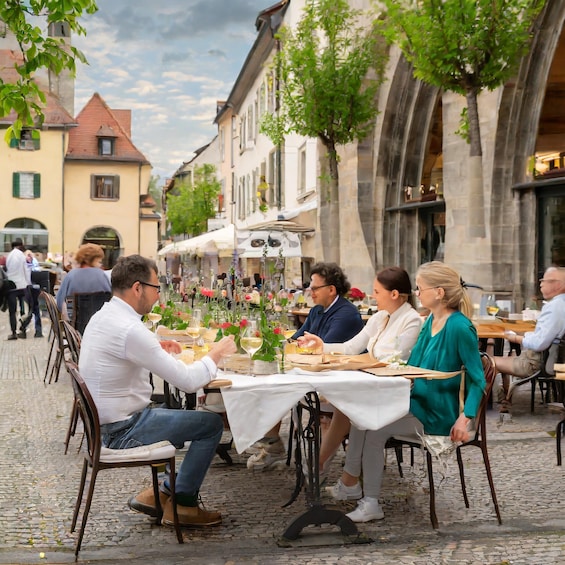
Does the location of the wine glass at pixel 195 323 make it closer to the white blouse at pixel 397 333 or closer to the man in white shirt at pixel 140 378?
the white blouse at pixel 397 333

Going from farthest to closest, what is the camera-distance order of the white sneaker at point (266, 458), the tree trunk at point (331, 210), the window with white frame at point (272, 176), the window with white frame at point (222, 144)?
1. the window with white frame at point (222, 144)
2. the window with white frame at point (272, 176)
3. the tree trunk at point (331, 210)
4. the white sneaker at point (266, 458)

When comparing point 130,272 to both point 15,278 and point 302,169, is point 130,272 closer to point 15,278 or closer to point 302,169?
point 15,278

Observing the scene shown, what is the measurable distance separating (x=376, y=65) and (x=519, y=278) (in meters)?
5.62

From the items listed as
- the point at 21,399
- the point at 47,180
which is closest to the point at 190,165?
the point at 47,180

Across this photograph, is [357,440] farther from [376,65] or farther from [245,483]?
[376,65]

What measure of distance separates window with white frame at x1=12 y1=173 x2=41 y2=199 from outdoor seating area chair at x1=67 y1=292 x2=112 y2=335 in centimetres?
3736

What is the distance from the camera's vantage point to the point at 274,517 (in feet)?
17.2

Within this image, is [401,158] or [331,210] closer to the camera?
[331,210]

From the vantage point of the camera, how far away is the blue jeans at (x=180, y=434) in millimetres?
4762

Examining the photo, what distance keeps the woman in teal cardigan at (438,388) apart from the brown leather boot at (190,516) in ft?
2.75

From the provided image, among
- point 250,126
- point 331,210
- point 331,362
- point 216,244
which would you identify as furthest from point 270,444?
point 250,126

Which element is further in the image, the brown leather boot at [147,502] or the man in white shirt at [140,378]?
the brown leather boot at [147,502]

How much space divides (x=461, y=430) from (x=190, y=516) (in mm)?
1622

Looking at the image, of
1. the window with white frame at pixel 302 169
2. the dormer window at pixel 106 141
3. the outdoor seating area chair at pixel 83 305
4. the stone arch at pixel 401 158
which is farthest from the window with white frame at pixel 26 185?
the outdoor seating area chair at pixel 83 305
